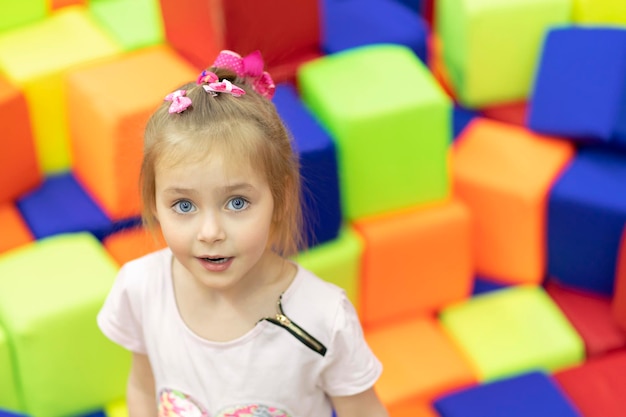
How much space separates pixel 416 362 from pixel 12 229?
74 centimetres

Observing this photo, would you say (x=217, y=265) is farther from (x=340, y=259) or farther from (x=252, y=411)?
(x=340, y=259)

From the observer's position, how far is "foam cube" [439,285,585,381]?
1.93m

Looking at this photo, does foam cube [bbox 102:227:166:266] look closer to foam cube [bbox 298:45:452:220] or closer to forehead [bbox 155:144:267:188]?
foam cube [bbox 298:45:452:220]

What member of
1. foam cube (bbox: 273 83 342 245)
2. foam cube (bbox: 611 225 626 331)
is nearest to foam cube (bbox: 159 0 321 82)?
foam cube (bbox: 273 83 342 245)

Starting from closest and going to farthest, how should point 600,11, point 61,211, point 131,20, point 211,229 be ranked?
point 211,229, point 61,211, point 131,20, point 600,11

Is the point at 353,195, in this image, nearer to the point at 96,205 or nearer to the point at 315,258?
the point at 315,258

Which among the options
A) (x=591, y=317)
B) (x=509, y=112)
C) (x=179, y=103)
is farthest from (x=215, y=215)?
(x=509, y=112)

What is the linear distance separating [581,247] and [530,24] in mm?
476

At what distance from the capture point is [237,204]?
1112mm

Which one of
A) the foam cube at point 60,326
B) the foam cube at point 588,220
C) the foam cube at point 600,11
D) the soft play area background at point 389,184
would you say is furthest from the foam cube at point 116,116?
the foam cube at point 600,11

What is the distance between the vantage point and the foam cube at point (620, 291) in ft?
6.19

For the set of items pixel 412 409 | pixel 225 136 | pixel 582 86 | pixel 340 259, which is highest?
pixel 225 136

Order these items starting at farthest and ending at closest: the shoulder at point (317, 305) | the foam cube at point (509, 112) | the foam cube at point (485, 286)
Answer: the foam cube at point (509, 112), the foam cube at point (485, 286), the shoulder at point (317, 305)

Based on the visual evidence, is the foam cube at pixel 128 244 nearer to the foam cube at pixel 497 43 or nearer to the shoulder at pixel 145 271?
the shoulder at pixel 145 271
